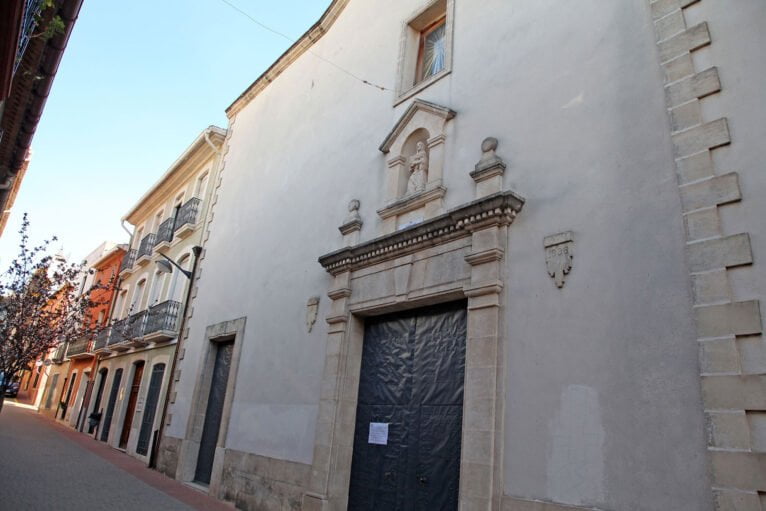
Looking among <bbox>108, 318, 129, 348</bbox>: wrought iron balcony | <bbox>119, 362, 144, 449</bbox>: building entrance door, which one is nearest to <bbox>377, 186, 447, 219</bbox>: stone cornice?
<bbox>119, 362, 144, 449</bbox>: building entrance door

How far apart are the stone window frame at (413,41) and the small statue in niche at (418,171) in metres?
1.10

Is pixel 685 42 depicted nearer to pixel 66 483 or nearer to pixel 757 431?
pixel 757 431

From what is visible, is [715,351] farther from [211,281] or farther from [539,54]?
[211,281]

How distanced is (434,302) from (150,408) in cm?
1079

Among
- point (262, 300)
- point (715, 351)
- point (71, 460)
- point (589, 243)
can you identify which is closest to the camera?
point (715, 351)

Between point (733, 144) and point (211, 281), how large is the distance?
10405 mm

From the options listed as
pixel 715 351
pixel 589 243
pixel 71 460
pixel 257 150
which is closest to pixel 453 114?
pixel 589 243

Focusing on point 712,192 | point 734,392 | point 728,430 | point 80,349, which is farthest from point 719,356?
point 80,349

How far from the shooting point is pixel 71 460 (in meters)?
11.7

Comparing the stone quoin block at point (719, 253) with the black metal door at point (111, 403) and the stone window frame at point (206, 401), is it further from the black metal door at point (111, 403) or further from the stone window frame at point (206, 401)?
→ the black metal door at point (111, 403)

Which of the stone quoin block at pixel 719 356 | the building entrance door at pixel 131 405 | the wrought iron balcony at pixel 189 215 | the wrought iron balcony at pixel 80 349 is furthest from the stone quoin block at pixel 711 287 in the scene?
the wrought iron balcony at pixel 80 349

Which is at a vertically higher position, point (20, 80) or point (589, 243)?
point (20, 80)

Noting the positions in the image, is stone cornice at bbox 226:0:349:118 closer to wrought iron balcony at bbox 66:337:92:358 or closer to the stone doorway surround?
the stone doorway surround

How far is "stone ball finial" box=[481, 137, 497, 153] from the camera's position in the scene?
6.38m
